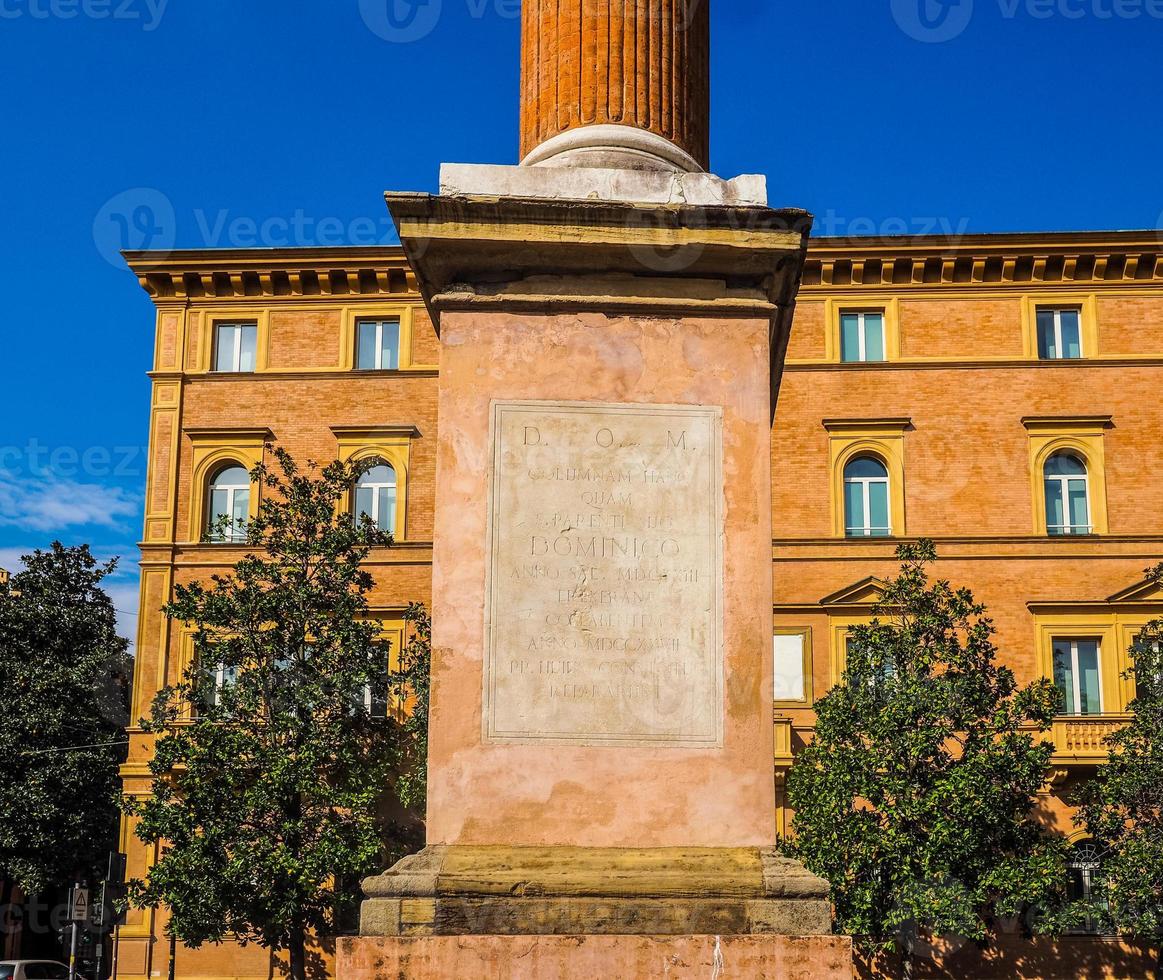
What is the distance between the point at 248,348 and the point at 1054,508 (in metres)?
20.3

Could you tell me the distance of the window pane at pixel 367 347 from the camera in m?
38.7

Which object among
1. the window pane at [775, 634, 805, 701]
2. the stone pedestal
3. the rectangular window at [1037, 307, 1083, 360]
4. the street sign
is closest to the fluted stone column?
the stone pedestal

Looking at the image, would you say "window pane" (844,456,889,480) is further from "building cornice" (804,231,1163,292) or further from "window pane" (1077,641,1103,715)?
→ "window pane" (1077,641,1103,715)

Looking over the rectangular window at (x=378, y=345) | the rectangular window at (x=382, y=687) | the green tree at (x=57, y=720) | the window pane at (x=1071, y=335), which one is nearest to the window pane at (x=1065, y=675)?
the window pane at (x=1071, y=335)

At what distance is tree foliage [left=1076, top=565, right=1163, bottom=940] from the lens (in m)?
27.6

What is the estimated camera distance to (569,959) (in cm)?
646

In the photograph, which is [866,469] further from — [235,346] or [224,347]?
[224,347]

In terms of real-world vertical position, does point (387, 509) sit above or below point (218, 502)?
below

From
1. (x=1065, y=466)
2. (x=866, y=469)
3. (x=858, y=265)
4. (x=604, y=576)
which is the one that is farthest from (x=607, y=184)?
(x=1065, y=466)

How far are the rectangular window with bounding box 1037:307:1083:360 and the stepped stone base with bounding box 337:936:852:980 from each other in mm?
33032

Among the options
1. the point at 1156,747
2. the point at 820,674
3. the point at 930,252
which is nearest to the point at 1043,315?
the point at 930,252

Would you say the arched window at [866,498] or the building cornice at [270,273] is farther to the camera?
the building cornice at [270,273]

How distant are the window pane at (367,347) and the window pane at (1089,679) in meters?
18.4

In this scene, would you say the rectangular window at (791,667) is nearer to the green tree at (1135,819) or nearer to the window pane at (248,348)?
the green tree at (1135,819)
